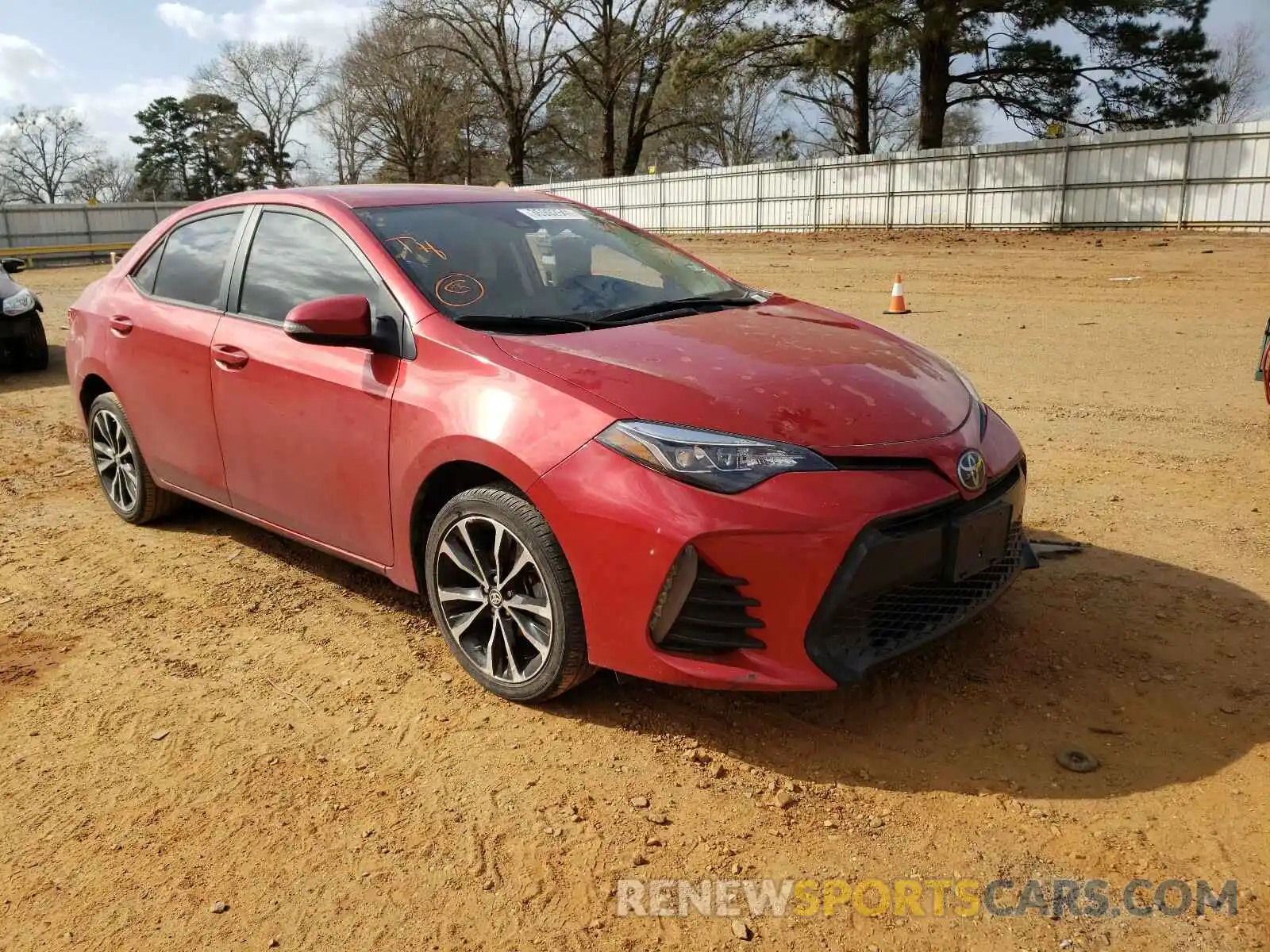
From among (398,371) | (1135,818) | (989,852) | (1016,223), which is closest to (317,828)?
(398,371)

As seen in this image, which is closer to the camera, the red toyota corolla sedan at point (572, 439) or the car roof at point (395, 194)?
the red toyota corolla sedan at point (572, 439)

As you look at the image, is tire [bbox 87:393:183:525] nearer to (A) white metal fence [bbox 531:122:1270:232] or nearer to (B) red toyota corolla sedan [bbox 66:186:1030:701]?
(B) red toyota corolla sedan [bbox 66:186:1030:701]

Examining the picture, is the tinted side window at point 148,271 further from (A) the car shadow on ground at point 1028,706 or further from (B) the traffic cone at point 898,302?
(B) the traffic cone at point 898,302

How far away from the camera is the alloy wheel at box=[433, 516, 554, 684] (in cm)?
326

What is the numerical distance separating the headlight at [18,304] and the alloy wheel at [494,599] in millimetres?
9229

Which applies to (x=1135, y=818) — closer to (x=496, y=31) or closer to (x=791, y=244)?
(x=791, y=244)

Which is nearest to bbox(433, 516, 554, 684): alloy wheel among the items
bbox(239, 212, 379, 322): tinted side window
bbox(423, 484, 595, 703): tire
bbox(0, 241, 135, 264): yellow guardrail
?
bbox(423, 484, 595, 703): tire

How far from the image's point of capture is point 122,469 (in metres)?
5.32

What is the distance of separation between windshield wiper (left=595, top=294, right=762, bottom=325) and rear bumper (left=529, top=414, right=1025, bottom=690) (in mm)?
900

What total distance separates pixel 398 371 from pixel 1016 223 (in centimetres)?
2342

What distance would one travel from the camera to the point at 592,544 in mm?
2971

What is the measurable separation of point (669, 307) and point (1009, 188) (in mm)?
22728

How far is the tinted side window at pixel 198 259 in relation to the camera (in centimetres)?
450

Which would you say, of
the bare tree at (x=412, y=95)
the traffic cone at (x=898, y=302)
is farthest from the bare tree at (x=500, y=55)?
the traffic cone at (x=898, y=302)
